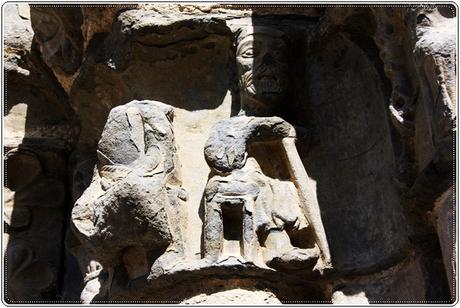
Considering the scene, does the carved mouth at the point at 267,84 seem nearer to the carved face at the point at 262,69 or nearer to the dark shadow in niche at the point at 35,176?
the carved face at the point at 262,69

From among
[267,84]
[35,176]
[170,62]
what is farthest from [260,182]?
[35,176]

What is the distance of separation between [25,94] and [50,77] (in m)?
0.17

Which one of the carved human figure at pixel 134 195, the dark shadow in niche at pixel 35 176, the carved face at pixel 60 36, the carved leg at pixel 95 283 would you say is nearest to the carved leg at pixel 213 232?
the carved human figure at pixel 134 195

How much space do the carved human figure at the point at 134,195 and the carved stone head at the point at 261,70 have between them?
0.30m

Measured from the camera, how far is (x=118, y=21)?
5395 millimetres

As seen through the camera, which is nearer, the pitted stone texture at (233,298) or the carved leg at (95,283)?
the pitted stone texture at (233,298)

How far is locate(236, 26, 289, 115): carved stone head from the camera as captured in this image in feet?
17.1

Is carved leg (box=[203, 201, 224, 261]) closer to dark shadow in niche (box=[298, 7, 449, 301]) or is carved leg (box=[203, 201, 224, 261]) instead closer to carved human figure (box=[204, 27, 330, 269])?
carved human figure (box=[204, 27, 330, 269])

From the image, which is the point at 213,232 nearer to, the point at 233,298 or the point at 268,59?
the point at 233,298

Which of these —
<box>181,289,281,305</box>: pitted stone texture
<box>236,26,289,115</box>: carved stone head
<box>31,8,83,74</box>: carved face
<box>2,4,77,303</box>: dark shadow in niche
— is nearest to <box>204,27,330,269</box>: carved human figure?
<box>236,26,289,115</box>: carved stone head

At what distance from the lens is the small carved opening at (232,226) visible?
4.86 m

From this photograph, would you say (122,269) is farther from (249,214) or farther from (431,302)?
(431,302)

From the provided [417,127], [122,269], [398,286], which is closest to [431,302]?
[398,286]

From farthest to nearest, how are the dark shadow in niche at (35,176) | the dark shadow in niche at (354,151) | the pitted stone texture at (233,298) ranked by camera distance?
the dark shadow in niche at (35,176)
the dark shadow in niche at (354,151)
the pitted stone texture at (233,298)
